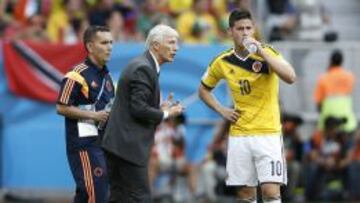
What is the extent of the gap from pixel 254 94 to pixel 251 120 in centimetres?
26

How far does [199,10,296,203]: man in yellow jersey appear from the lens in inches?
483

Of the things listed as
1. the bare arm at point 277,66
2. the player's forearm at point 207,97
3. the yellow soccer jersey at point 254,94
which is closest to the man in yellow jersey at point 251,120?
the yellow soccer jersey at point 254,94

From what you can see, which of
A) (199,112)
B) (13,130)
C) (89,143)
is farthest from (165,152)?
(89,143)

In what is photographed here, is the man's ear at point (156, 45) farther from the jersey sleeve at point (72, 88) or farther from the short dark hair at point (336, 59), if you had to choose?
the short dark hair at point (336, 59)

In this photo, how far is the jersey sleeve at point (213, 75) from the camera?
1269cm

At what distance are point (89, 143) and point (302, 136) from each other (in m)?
9.06

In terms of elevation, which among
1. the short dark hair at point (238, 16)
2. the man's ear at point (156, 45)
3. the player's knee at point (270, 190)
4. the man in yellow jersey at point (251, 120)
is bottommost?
the player's knee at point (270, 190)

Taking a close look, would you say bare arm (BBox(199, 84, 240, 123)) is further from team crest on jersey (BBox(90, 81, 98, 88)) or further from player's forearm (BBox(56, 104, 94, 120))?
player's forearm (BBox(56, 104, 94, 120))

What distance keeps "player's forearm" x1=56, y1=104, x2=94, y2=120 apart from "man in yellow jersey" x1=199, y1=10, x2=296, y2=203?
1350mm

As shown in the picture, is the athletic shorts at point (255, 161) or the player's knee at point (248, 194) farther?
the player's knee at point (248, 194)

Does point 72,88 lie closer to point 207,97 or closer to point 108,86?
point 108,86

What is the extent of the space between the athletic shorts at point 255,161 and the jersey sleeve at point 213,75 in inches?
25.2

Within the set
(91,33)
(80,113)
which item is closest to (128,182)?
(80,113)

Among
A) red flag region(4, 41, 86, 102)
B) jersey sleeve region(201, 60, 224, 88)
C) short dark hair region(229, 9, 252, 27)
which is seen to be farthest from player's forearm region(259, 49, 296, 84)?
red flag region(4, 41, 86, 102)
